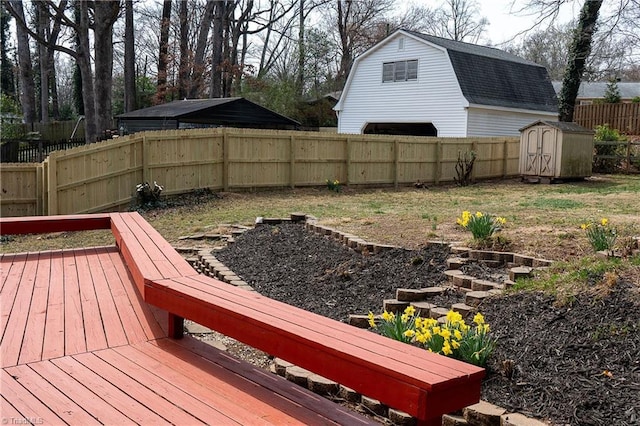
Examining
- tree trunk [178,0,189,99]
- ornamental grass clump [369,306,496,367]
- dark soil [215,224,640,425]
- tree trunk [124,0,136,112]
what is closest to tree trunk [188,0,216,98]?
tree trunk [178,0,189,99]

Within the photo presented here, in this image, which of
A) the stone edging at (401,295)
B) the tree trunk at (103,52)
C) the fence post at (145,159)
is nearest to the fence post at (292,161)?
the fence post at (145,159)

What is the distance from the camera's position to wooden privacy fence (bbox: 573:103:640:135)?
28.7 meters

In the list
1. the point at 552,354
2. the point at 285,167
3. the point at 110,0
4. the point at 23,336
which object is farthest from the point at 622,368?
the point at 110,0

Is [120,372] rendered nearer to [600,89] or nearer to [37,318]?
[37,318]

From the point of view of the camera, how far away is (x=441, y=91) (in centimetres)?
2447

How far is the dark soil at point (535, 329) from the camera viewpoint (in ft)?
10.7

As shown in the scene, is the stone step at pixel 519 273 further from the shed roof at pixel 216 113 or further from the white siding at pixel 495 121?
the white siding at pixel 495 121

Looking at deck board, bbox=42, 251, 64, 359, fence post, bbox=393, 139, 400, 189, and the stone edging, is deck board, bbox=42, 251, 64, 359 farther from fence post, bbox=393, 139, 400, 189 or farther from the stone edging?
fence post, bbox=393, 139, 400, 189

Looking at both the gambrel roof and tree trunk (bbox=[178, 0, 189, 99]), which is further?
tree trunk (bbox=[178, 0, 189, 99])

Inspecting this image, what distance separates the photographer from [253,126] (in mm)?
22594

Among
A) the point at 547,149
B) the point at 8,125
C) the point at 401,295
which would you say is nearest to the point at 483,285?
the point at 401,295

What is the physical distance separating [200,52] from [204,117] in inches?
398

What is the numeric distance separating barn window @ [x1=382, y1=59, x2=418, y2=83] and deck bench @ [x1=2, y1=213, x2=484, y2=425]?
23.3 metres

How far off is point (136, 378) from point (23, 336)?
3.56 feet
